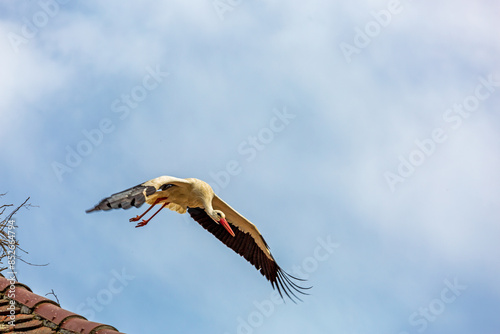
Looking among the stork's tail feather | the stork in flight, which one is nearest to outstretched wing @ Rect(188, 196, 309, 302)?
the stork in flight

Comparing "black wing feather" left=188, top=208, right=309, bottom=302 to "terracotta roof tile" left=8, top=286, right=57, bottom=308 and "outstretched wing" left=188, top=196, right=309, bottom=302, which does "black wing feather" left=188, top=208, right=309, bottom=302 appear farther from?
"terracotta roof tile" left=8, top=286, right=57, bottom=308

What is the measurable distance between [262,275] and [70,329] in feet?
13.7

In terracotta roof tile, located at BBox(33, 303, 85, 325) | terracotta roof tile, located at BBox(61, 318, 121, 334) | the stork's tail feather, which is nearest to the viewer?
terracotta roof tile, located at BBox(61, 318, 121, 334)

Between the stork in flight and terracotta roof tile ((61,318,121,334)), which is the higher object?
the stork in flight

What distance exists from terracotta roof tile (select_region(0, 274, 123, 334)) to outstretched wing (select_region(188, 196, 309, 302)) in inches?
131

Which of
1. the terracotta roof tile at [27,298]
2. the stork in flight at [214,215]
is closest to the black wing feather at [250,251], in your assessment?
the stork in flight at [214,215]

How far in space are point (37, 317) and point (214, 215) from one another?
291 centimetres

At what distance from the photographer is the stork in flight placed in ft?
20.7

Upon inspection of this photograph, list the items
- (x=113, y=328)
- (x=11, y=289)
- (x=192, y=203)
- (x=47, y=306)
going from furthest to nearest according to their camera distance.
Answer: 1. (x=192, y=203)
2. (x=11, y=289)
3. (x=47, y=306)
4. (x=113, y=328)

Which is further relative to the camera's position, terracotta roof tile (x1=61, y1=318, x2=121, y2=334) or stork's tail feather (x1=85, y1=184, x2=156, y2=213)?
stork's tail feather (x1=85, y1=184, x2=156, y2=213)

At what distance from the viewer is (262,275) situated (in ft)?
24.5

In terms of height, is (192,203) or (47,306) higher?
(192,203)

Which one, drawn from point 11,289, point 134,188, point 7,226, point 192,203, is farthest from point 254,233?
point 11,289

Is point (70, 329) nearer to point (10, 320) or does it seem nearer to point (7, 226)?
point (10, 320)
